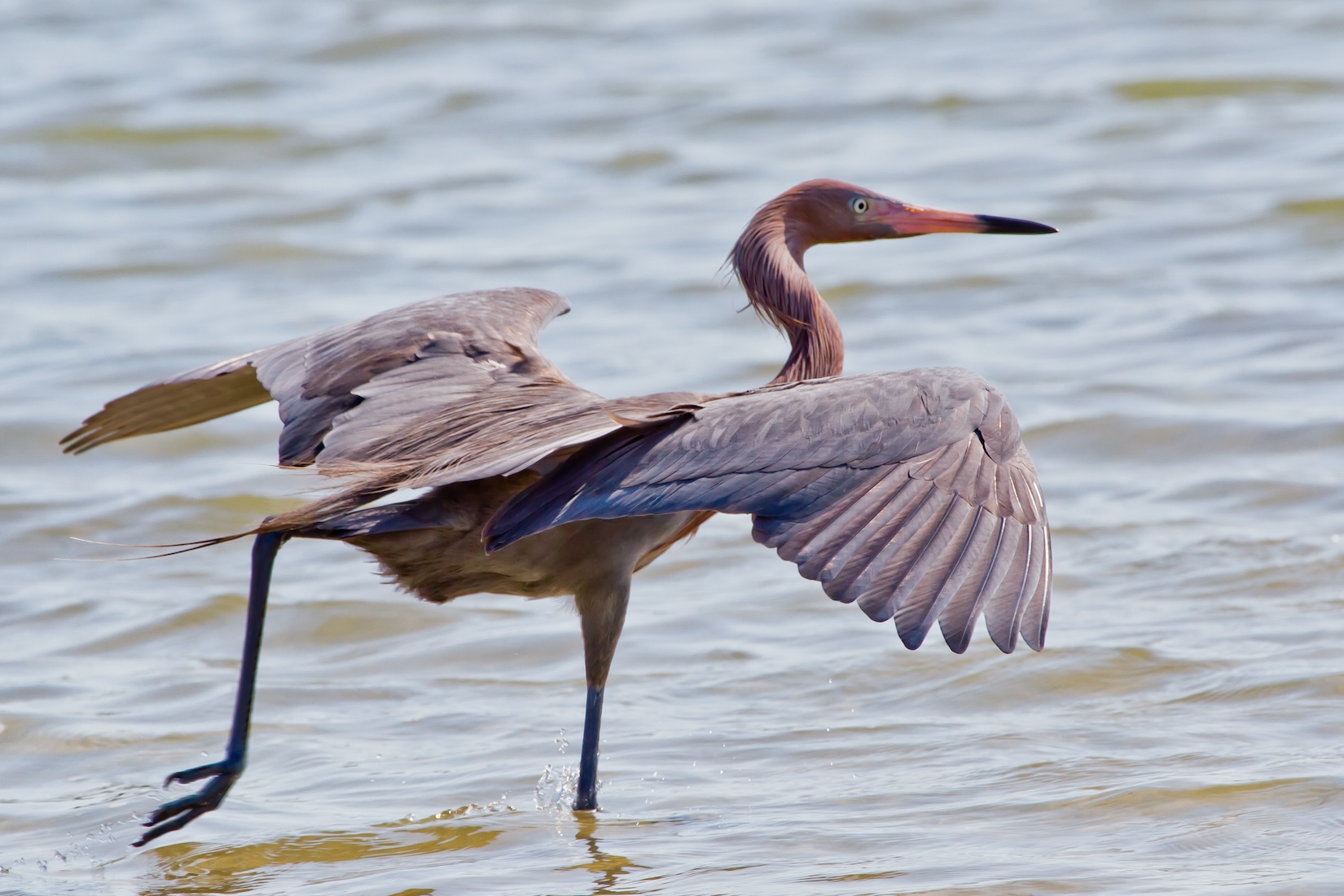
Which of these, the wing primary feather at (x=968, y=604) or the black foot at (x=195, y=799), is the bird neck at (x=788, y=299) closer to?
the wing primary feather at (x=968, y=604)

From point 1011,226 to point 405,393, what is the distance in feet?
8.22

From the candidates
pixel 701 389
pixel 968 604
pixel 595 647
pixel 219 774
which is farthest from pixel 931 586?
pixel 701 389

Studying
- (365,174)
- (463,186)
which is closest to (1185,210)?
(463,186)

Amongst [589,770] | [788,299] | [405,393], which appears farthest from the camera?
[788,299]

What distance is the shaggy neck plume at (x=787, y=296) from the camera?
7.10 m

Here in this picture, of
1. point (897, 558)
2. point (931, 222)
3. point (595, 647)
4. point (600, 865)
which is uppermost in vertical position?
point (931, 222)

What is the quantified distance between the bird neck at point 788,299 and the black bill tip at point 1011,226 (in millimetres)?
757

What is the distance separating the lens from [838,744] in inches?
264

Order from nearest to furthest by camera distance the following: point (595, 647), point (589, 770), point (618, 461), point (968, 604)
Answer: point (968, 604), point (618, 461), point (589, 770), point (595, 647)

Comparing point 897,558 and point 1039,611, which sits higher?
point 897,558

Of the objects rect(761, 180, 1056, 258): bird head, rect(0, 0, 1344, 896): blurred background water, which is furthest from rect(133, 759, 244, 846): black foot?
rect(761, 180, 1056, 258): bird head

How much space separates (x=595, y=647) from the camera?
6242 mm

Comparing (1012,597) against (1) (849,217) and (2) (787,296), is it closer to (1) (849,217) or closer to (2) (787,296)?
(2) (787,296)

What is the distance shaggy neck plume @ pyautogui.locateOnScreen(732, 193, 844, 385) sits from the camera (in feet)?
23.3
